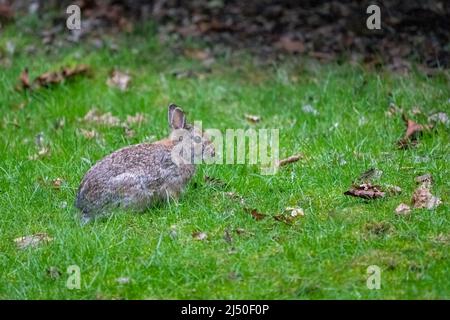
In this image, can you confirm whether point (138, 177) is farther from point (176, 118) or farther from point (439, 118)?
point (439, 118)

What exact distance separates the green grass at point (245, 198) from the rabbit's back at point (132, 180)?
156 millimetres

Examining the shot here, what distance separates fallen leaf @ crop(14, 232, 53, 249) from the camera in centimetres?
666

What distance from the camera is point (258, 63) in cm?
1134

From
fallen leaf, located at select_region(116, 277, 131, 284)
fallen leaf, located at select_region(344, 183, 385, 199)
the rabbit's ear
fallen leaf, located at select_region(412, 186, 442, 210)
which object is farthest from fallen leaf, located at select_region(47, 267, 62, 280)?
fallen leaf, located at select_region(412, 186, 442, 210)

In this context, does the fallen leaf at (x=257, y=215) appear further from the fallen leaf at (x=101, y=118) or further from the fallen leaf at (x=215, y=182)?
the fallen leaf at (x=101, y=118)

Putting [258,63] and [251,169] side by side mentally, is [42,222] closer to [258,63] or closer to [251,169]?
[251,169]

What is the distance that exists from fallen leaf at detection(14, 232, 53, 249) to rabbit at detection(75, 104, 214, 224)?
381 millimetres

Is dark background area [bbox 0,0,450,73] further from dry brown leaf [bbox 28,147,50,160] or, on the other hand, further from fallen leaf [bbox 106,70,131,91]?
dry brown leaf [bbox 28,147,50,160]

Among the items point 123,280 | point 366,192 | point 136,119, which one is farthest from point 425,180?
point 136,119

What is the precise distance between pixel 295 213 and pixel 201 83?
4.10m

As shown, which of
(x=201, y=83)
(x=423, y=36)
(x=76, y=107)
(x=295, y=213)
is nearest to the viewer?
(x=295, y=213)

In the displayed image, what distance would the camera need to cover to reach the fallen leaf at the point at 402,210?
669 centimetres

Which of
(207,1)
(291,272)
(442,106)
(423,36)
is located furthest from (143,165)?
(207,1)

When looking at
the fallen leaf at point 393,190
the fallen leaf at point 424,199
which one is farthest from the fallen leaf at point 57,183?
the fallen leaf at point 424,199
